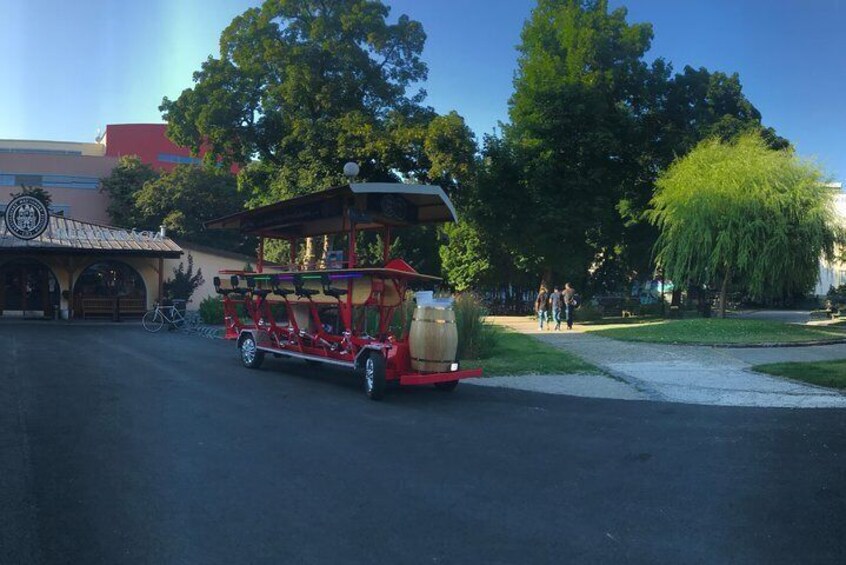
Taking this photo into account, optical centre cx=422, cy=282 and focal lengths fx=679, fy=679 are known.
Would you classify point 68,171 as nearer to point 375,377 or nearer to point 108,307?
point 108,307

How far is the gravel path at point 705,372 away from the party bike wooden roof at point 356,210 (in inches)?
184

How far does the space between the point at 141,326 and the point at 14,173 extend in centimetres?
4293

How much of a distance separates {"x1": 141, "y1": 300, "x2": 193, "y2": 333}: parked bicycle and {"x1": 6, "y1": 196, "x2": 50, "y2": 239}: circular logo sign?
18.5ft

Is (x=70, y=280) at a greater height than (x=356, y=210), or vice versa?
(x=356, y=210)

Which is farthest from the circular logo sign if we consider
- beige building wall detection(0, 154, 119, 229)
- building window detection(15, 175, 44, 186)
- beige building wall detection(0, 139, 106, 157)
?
beige building wall detection(0, 139, 106, 157)

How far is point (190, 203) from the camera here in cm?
4597

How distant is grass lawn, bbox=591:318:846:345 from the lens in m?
18.1

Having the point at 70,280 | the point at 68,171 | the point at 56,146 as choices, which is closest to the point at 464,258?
the point at 70,280

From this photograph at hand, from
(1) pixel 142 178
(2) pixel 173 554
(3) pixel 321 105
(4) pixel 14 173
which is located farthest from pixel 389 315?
(4) pixel 14 173

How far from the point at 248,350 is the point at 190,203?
35.6m

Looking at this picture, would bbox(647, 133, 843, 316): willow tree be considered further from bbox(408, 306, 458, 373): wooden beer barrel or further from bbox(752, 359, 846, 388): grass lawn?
bbox(408, 306, 458, 373): wooden beer barrel

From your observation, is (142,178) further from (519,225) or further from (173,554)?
(173,554)

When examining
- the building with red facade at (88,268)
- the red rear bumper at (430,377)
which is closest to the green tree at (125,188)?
the building with red facade at (88,268)

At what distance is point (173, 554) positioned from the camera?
4.17m
